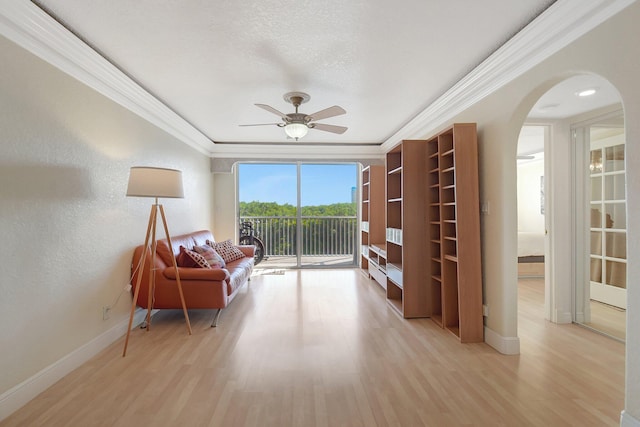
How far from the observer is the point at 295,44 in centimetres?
231

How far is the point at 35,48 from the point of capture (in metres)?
2.00

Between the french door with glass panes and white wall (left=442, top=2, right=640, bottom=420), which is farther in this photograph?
the french door with glass panes

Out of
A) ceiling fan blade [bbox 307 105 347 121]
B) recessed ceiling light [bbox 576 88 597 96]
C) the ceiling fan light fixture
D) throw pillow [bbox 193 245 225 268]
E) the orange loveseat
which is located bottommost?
the orange loveseat

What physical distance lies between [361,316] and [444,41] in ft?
9.11

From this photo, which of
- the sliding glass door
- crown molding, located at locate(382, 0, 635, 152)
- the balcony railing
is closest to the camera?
crown molding, located at locate(382, 0, 635, 152)

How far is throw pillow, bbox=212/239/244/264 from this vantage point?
4.59m

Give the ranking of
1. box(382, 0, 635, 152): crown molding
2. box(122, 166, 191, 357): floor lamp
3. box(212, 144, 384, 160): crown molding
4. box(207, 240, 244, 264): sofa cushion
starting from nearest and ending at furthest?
1. box(382, 0, 635, 152): crown molding
2. box(122, 166, 191, 357): floor lamp
3. box(207, 240, 244, 264): sofa cushion
4. box(212, 144, 384, 160): crown molding

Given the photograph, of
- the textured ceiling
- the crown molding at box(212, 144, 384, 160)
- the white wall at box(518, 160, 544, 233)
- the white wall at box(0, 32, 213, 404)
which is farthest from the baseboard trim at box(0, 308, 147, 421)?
the white wall at box(518, 160, 544, 233)

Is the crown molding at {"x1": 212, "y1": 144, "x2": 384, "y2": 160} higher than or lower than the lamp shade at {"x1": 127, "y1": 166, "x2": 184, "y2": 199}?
higher

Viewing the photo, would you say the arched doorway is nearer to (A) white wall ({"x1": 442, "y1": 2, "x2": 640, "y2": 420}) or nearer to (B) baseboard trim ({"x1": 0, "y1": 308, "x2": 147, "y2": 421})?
(A) white wall ({"x1": 442, "y1": 2, "x2": 640, "y2": 420})

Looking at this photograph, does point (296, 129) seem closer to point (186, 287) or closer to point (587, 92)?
point (186, 287)

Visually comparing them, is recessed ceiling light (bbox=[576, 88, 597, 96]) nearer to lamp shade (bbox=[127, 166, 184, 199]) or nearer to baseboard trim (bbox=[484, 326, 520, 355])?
baseboard trim (bbox=[484, 326, 520, 355])

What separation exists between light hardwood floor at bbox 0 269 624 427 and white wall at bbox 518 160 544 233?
4.15 m

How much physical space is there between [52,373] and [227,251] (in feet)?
8.83
